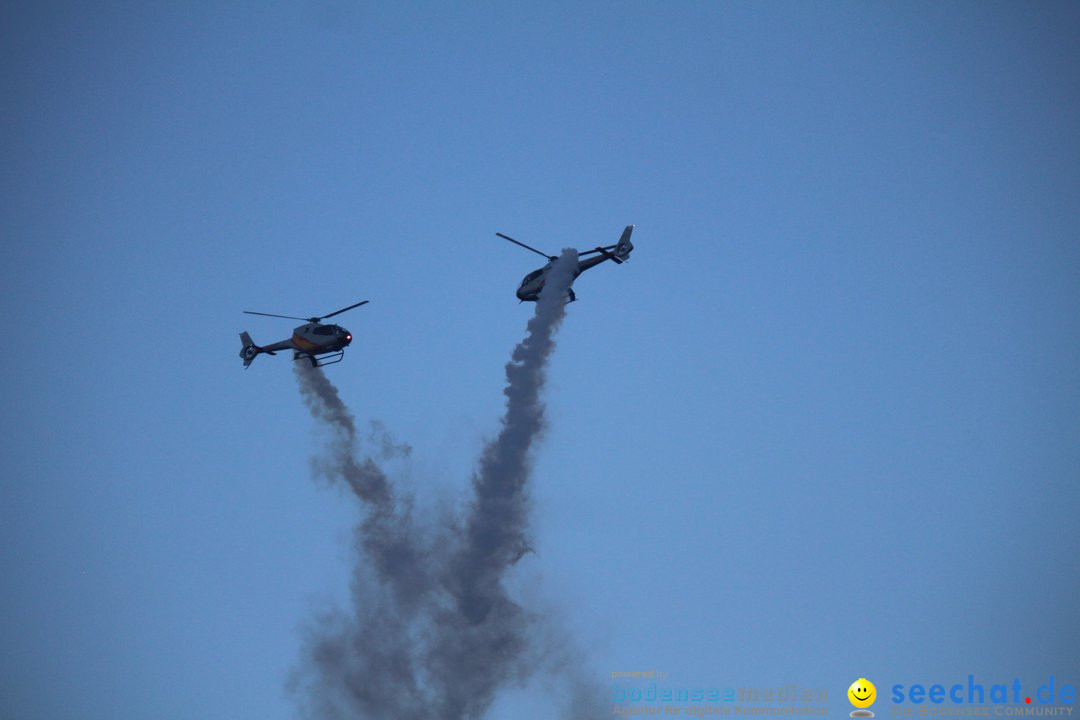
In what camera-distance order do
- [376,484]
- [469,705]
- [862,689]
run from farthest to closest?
[376,484] → [469,705] → [862,689]

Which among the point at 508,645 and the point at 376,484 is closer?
the point at 508,645

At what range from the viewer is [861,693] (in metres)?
89.5

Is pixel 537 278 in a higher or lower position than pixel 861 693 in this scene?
higher

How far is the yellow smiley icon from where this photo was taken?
89188 millimetres

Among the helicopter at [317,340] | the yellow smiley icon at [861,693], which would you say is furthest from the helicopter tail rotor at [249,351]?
the yellow smiley icon at [861,693]

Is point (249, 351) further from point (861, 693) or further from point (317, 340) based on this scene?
point (861, 693)

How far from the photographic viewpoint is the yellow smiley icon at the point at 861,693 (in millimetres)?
89188

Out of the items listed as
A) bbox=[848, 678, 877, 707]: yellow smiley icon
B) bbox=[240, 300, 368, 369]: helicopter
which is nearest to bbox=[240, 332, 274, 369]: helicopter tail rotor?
bbox=[240, 300, 368, 369]: helicopter

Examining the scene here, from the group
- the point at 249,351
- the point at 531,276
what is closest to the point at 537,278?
the point at 531,276

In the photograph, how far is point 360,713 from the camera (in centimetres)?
10062

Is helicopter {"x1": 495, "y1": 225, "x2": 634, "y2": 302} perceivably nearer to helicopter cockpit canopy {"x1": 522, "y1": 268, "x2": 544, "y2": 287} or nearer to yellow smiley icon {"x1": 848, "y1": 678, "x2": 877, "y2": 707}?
helicopter cockpit canopy {"x1": 522, "y1": 268, "x2": 544, "y2": 287}

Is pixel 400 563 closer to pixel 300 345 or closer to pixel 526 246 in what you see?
pixel 300 345

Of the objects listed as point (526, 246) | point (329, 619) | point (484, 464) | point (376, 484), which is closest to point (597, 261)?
point (526, 246)

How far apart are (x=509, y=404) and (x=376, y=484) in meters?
11.0
